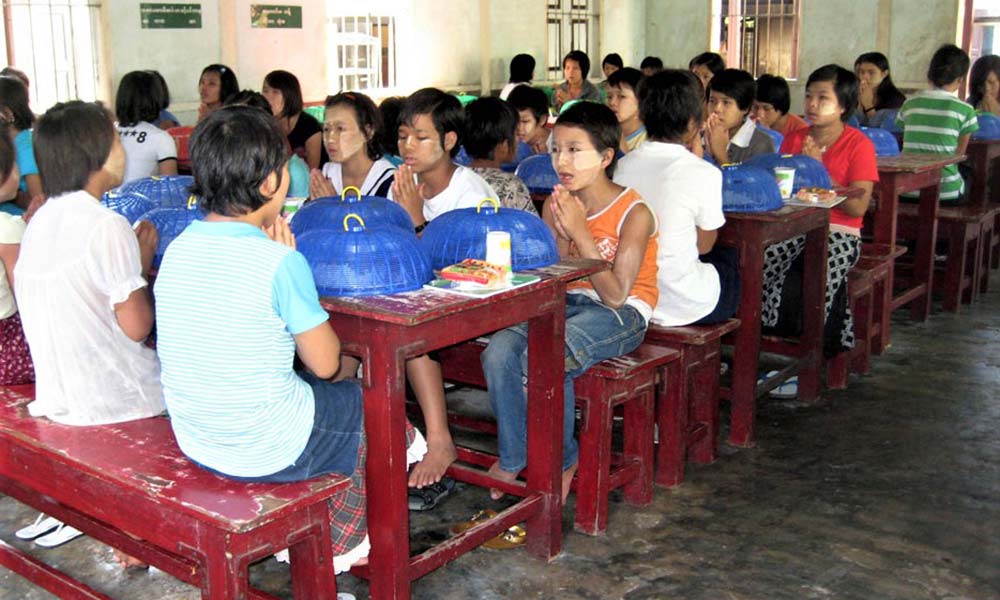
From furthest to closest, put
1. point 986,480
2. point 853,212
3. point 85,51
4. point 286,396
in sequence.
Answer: point 85,51
point 853,212
point 986,480
point 286,396

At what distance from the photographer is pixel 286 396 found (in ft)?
7.93

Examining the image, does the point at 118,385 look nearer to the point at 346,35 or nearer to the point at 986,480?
the point at 986,480

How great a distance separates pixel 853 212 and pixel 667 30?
8.90 m

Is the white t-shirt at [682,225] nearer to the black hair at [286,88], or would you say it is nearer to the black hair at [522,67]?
the black hair at [286,88]

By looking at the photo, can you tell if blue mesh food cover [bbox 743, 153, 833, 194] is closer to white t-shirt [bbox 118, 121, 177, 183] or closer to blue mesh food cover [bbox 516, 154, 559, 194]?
blue mesh food cover [bbox 516, 154, 559, 194]

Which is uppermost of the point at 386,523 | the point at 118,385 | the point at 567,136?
the point at 567,136

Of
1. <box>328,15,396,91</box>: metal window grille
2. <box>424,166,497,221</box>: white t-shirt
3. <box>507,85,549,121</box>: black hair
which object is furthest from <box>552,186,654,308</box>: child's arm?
<box>328,15,396,91</box>: metal window grille

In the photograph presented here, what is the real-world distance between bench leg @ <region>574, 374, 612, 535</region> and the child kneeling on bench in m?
1.00

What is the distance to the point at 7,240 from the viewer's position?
298 centimetres

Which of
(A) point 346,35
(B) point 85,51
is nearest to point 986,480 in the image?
(B) point 85,51

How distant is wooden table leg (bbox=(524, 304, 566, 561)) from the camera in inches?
118

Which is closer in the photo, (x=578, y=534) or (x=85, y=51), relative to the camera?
(x=578, y=534)

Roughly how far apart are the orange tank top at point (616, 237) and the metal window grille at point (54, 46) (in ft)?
18.0

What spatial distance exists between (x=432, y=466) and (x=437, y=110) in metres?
1.22
